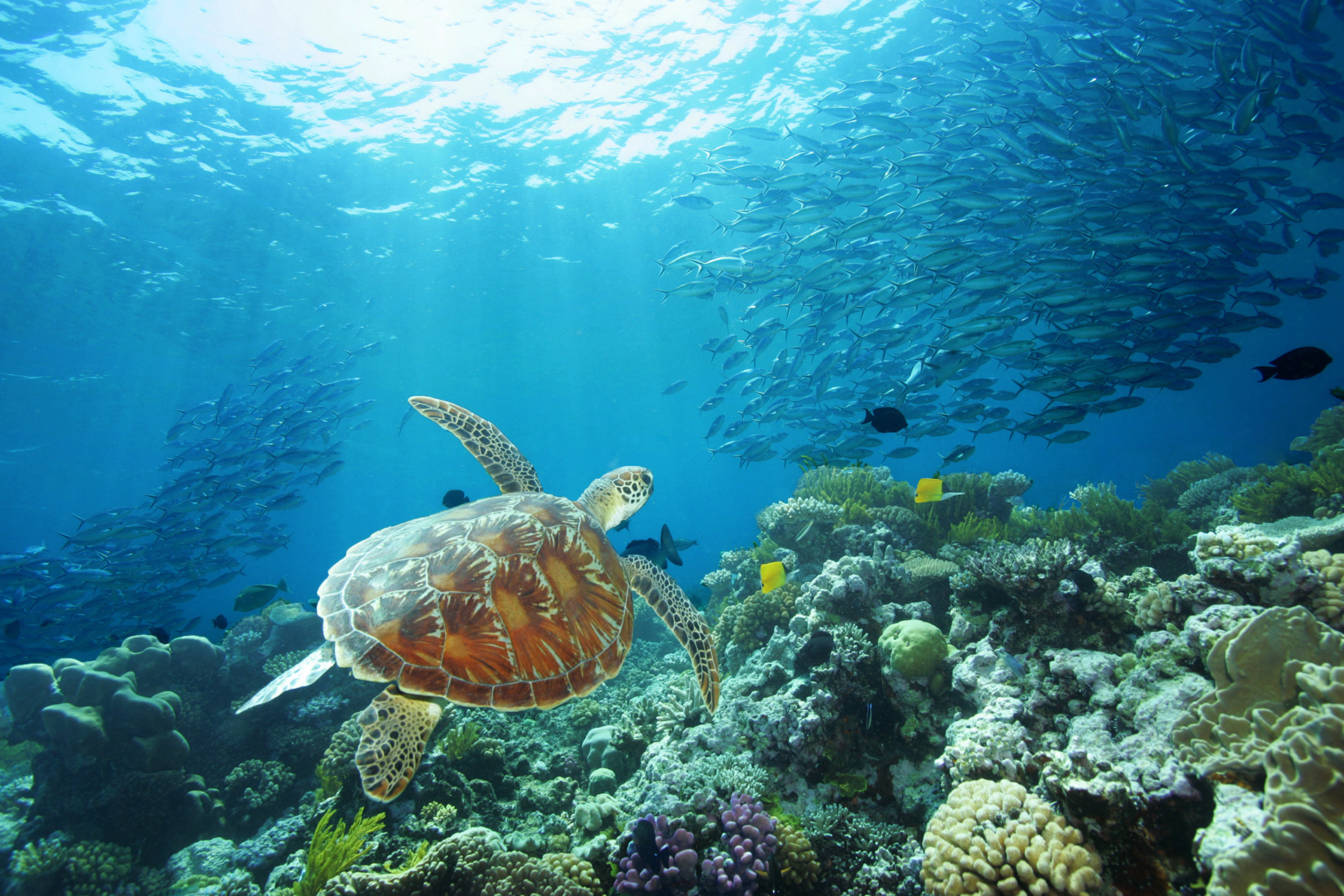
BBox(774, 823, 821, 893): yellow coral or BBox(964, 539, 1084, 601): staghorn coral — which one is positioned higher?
BBox(964, 539, 1084, 601): staghorn coral

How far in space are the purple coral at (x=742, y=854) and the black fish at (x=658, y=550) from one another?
2.54 m

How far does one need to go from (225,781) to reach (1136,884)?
8715mm

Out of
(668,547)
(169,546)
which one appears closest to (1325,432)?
(668,547)

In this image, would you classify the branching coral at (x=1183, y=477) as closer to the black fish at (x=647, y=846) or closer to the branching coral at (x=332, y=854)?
the black fish at (x=647, y=846)

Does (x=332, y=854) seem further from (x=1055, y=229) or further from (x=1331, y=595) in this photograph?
(x=1055, y=229)

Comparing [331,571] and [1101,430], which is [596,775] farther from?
[1101,430]

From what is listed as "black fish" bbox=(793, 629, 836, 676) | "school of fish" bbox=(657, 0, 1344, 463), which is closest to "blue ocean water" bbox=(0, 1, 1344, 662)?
"school of fish" bbox=(657, 0, 1344, 463)

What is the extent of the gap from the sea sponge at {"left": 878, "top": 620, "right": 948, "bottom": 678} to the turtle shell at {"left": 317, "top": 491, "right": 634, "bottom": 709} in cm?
231

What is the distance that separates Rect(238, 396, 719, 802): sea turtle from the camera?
115 inches

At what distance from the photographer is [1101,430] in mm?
94688

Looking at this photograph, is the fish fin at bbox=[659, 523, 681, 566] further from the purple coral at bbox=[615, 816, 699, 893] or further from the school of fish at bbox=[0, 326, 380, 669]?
the school of fish at bbox=[0, 326, 380, 669]

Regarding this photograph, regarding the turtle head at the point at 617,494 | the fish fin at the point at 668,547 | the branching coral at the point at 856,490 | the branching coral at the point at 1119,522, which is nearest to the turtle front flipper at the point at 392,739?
the turtle head at the point at 617,494

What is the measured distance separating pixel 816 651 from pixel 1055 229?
36.8 ft

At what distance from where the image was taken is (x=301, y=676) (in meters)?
5.66
